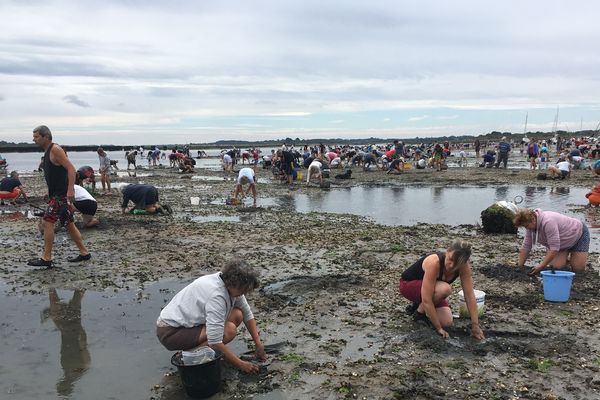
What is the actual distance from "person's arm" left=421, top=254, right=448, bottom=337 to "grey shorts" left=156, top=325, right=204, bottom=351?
238 centimetres

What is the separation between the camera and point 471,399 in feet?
13.6

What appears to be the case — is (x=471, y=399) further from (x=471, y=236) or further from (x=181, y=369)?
(x=471, y=236)

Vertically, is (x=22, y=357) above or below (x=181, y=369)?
below

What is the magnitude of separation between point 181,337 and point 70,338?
176 centimetres

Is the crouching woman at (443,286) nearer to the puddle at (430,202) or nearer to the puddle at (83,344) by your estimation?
the puddle at (83,344)

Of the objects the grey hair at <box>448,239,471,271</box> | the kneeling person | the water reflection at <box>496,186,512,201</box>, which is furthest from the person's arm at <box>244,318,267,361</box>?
the water reflection at <box>496,186,512,201</box>

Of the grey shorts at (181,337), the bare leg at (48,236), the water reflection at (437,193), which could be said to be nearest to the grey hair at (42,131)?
the bare leg at (48,236)

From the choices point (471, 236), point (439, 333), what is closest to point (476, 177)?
point (471, 236)

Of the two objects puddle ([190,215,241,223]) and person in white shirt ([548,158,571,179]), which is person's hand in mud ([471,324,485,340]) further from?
person in white shirt ([548,158,571,179])

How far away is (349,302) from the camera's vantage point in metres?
6.61

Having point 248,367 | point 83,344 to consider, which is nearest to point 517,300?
point 248,367

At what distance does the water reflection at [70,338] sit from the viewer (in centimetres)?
459

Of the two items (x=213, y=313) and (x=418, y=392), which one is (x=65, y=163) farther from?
(x=418, y=392)

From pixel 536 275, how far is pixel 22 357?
6.82 m
